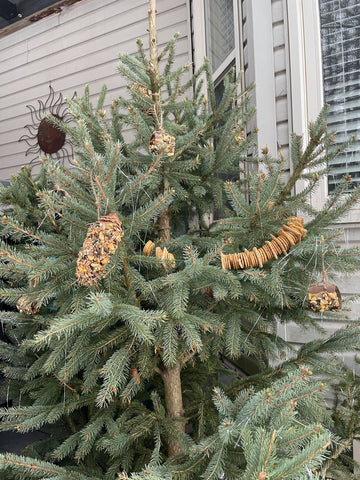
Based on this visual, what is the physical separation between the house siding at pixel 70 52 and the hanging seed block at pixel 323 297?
2715 millimetres

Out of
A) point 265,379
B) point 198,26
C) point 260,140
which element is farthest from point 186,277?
point 198,26

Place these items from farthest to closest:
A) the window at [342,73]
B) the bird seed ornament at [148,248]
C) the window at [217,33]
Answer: the window at [217,33], the window at [342,73], the bird seed ornament at [148,248]

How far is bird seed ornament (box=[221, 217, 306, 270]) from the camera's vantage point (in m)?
1.08

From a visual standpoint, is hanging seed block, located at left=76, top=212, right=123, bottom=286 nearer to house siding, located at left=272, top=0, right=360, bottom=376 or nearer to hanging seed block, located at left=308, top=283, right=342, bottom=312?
hanging seed block, located at left=308, top=283, right=342, bottom=312

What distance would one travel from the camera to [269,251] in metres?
1.10

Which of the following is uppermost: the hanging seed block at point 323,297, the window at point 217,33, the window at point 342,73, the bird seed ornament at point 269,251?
the window at point 217,33

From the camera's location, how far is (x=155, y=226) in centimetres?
149

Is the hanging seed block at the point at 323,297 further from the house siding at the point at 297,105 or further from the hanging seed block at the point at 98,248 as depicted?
the house siding at the point at 297,105

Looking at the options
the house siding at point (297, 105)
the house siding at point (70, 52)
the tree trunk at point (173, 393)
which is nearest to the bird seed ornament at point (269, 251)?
the tree trunk at point (173, 393)

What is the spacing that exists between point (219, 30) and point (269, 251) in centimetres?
236

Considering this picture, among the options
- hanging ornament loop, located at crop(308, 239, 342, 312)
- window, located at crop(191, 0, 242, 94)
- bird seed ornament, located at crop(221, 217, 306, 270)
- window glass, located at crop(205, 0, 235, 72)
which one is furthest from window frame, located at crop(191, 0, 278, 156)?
hanging ornament loop, located at crop(308, 239, 342, 312)

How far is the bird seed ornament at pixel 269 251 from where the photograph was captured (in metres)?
1.08

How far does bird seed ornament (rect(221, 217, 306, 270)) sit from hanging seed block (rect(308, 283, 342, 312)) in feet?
0.47

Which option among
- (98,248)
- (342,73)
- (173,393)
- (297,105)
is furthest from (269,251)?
(342,73)
